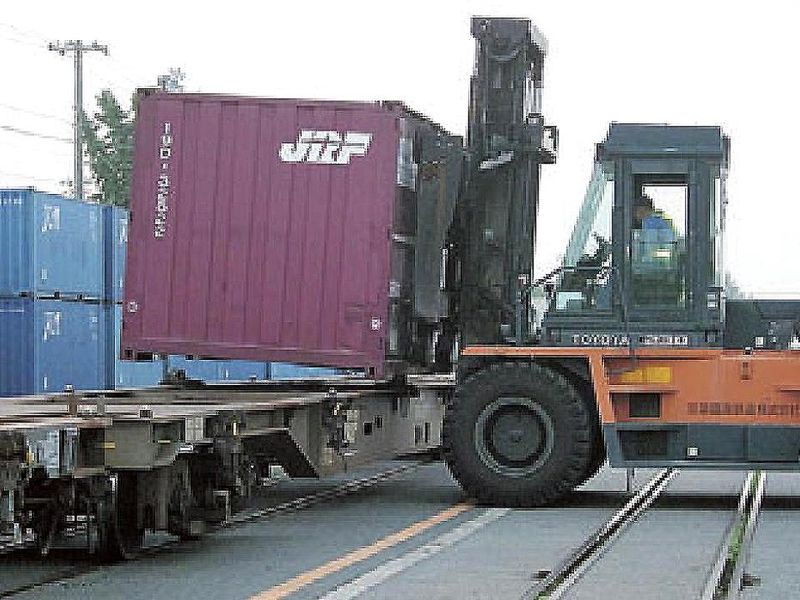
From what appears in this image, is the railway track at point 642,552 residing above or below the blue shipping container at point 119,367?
below

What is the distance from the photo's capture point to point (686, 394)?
15734 millimetres

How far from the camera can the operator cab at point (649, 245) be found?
15.8 m

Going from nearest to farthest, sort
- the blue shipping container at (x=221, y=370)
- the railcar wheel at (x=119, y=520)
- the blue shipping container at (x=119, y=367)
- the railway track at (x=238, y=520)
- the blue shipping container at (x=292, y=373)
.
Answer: the railway track at (x=238, y=520), the railcar wheel at (x=119, y=520), the blue shipping container at (x=119, y=367), the blue shipping container at (x=221, y=370), the blue shipping container at (x=292, y=373)

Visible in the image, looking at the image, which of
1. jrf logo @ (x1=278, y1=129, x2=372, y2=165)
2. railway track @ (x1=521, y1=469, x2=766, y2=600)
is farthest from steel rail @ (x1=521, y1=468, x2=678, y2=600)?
jrf logo @ (x1=278, y1=129, x2=372, y2=165)

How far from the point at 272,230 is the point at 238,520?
9.05ft

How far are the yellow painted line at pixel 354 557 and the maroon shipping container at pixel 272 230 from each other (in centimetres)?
166

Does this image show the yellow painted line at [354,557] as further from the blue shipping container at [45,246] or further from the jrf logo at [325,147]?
the blue shipping container at [45,246]

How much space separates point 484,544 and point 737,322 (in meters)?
4.25

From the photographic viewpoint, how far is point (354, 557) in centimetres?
1208

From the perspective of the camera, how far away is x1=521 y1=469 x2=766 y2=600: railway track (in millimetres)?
10406

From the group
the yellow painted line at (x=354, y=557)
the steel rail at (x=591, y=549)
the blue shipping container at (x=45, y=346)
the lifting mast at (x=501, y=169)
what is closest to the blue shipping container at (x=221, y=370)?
the blue shipping container at (x=45, y=346)

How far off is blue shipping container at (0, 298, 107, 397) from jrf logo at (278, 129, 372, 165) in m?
4.44

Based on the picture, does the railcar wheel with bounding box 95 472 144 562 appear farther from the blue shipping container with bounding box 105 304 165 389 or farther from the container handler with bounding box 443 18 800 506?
the blue shipping container with bounding box 105 304 165 389

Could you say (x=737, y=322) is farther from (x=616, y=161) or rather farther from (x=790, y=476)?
(x=790, y=476)
